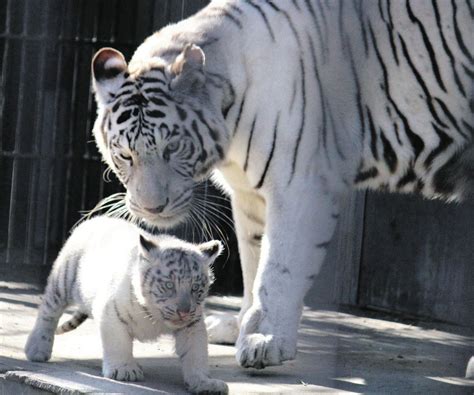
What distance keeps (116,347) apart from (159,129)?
697 millimetres

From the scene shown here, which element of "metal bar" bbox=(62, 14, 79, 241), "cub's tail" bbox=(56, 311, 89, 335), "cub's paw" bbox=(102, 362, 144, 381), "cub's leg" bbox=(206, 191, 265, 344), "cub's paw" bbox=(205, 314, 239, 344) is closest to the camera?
"cub's paw" bbox=(102, 362, 144, 381)

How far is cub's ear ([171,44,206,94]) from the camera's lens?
378 centimetres

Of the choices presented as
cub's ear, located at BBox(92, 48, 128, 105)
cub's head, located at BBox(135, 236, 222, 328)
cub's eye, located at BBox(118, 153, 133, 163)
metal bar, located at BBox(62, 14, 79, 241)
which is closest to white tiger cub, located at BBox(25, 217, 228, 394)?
cub's head, located at BBox(135, 236, 222, 328)

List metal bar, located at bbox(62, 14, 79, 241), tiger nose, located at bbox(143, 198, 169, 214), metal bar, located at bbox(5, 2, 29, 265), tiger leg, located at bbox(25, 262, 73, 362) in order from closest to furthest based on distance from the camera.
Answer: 1. tiger nose, located at bbox(143, 198, 169, 214)
2. metal bar, located at bbox(5, 2, 29, 265)
3. tiger leg, located at bbox(25, 262, 73, 362)
4. metal bar, located at bbox(62, 14, 79, 241)

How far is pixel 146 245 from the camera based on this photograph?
11.9 ft

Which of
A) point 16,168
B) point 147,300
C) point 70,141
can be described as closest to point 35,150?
point 16,168

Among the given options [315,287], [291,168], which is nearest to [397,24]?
[291,168]

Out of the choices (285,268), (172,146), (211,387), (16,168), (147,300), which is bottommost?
(211,387)

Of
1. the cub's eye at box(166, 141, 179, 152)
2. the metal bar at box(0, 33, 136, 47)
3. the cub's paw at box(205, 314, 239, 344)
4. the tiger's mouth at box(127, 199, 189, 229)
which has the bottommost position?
the cub's paw at box(205, 314, 239, 344)

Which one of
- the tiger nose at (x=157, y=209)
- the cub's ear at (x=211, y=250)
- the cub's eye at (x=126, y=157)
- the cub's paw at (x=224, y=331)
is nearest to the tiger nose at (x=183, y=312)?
the cub's ear at (x=211, y=250)

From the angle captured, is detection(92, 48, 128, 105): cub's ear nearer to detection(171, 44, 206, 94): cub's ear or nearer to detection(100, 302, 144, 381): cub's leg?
detection(171, 44, 206, 94): cub's ear

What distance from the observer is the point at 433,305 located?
558 cm

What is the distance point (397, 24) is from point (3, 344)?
5.76 feet

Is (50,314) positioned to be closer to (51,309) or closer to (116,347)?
(51,309)
